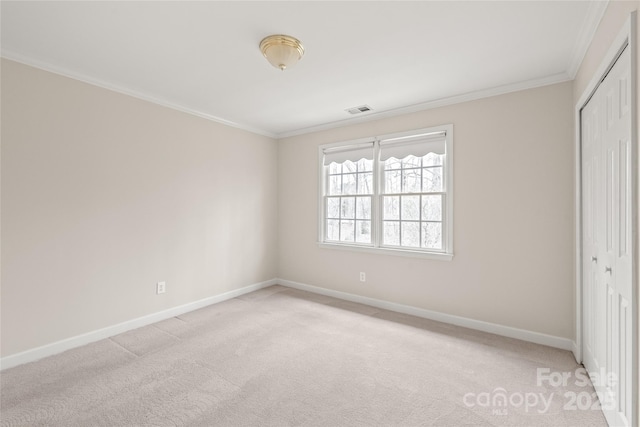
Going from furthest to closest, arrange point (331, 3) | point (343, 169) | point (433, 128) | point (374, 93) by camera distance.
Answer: point (343, 169) → point (433, 128) → point (374, 93) → point (331, 3)

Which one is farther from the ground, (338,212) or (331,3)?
(331,3)

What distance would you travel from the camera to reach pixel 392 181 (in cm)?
402

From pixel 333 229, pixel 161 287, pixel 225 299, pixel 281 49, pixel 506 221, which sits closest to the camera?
pixel 281 49

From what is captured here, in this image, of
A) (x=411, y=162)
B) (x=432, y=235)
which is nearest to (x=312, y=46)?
(x=411, y=162)

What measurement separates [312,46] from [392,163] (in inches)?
80.6

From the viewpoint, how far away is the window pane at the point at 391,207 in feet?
13.0

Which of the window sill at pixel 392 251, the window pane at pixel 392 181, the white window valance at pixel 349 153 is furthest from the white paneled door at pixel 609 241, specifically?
the white window valance at pixel 349 153

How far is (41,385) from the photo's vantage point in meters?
2.24

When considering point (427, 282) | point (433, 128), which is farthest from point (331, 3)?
point (427, 282)

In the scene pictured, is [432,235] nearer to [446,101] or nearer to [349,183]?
[349,183]

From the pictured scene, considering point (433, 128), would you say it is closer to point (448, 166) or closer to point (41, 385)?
point (448, 166)

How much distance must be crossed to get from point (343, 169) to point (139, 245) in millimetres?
2854

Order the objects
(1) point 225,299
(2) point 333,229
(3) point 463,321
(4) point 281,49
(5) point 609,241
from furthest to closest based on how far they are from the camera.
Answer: (2) point 333,229
(1) point 225,299
(3) point 463,321
(4) point 281,49
(5) point 609,241

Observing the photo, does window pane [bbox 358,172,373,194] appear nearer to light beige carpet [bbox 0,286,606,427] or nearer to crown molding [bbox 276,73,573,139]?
crown molding [bbox 276,73,573,139]
